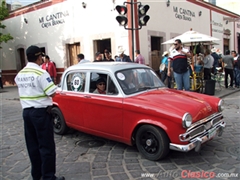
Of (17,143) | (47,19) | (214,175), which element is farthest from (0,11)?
(214,175)

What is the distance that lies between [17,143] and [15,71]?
565 inches

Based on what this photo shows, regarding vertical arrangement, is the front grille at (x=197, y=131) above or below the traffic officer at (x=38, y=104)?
below

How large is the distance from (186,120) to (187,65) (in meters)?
4.16

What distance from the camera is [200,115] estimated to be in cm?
361

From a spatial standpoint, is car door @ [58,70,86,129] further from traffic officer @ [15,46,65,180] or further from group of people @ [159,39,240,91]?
group of people @ [159,39,240,91]

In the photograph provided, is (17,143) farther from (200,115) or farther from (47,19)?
(47,19)

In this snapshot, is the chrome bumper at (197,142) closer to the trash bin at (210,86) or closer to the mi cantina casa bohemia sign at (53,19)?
the trash bin at (210,86)

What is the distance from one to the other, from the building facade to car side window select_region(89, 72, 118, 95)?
689cm

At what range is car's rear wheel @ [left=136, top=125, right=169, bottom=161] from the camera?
3.57 m

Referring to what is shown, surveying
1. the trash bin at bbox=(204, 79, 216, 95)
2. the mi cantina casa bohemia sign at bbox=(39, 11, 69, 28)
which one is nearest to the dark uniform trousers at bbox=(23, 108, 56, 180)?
the trash bin at bbox=(204, 79, 216, 95)

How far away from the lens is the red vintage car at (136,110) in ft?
11.4

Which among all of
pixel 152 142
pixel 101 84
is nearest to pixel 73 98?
pixel 101 84

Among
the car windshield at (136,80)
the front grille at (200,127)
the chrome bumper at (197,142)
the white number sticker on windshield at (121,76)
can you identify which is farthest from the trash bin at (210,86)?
the white number sticker on windshield at (121,76)

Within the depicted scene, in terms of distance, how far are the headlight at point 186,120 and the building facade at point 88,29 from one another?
8115 mm
